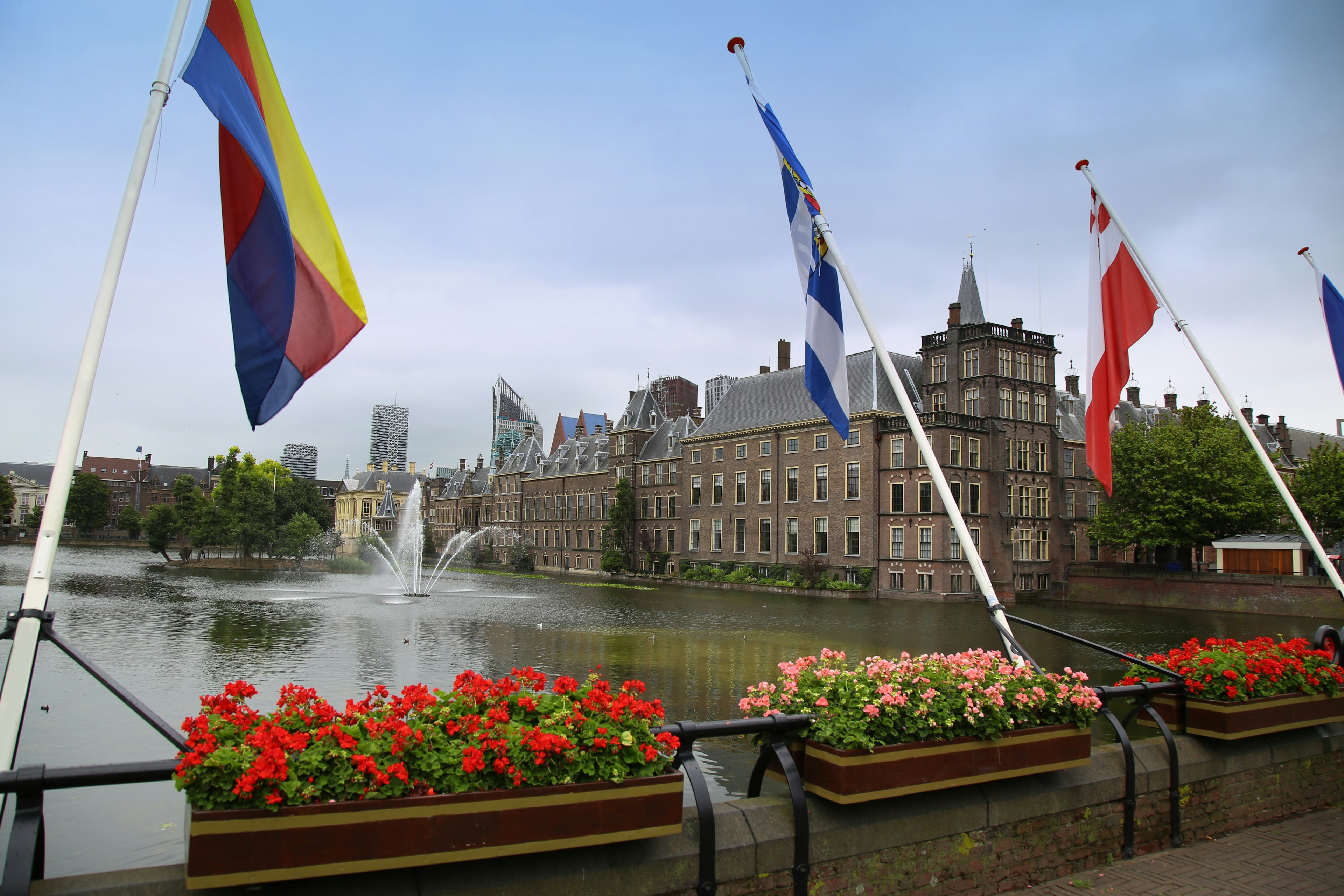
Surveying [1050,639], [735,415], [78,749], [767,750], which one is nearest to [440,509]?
[735,415]

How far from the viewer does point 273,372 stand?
19.7ft

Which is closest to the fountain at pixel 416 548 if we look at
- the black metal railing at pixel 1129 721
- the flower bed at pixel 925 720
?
the black metal railing at pixel 1129 721

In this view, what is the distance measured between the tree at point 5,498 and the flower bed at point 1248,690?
4524 inches

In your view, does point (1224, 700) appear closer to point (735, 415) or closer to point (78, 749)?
point (78, 749)

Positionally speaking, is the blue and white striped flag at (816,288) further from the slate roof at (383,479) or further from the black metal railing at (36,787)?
the slate roof at (383,479)

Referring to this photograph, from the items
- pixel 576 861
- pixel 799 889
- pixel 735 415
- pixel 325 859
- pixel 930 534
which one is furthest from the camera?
pixel 735 415

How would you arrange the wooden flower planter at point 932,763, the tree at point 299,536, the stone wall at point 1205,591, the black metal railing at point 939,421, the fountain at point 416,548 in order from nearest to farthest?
the wooden flower planter at point 932,763, the stone wall at point 1205,591, the fountain at point 416,548, the black metal railing at point 939,421, the tree at point 299,536

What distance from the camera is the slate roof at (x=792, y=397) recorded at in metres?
50.5

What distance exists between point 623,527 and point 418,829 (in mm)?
66081

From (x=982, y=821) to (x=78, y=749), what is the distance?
427 inches

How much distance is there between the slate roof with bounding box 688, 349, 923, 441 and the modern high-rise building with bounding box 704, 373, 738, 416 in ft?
10.9

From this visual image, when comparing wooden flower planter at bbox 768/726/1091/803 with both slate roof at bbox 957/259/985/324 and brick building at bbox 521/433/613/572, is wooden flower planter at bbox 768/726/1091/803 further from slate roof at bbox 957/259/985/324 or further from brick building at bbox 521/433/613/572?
brick building at bbox 521/433/613/572

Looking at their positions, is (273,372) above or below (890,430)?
below

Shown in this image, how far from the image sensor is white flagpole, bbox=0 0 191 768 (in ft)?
13.8
